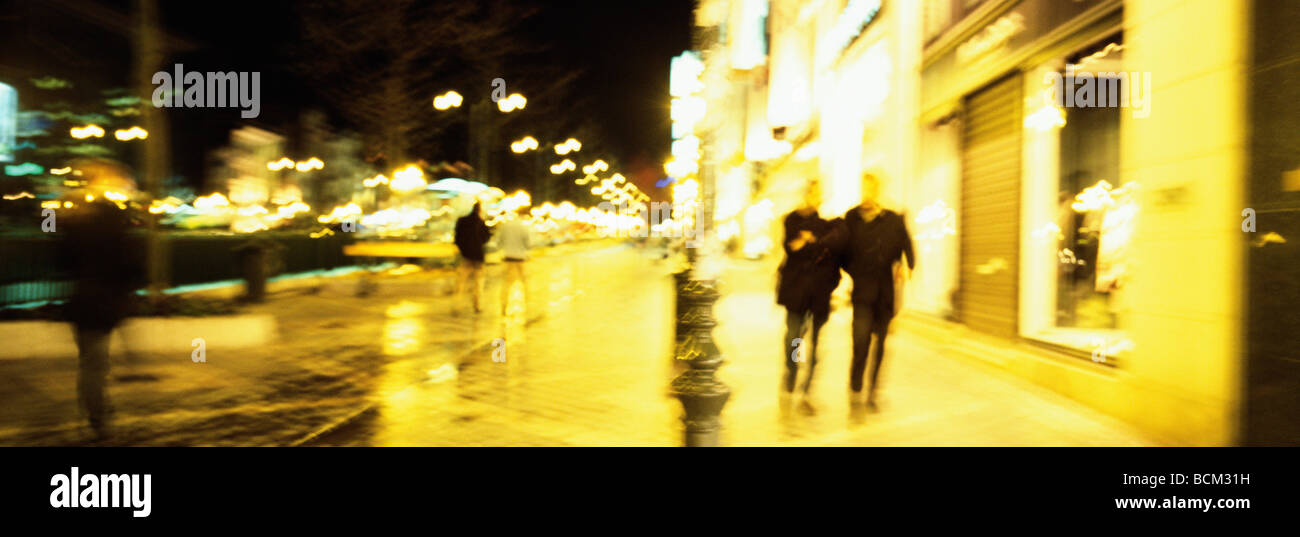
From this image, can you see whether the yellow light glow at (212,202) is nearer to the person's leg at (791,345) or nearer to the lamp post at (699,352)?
the person's leg at (791,345)

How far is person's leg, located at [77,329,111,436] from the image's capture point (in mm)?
5785

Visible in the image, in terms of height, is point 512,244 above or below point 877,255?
above

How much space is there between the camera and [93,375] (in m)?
5.84

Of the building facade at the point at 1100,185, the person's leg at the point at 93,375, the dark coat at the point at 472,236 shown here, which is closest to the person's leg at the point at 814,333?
the building facade at the point at 1100,185

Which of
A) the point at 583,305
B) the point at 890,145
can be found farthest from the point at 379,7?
the point at 890,145

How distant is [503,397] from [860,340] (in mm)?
3089

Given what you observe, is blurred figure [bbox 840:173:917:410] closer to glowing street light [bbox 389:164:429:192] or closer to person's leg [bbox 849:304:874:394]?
person's leg [bbox 849:304:874:394]

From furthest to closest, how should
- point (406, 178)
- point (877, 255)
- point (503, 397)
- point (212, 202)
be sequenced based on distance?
point (212, 202)
point (406, 178)
point (503, 397)
point (877, 255)

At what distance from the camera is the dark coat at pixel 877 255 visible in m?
6.93

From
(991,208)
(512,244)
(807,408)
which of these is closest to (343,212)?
(512,244)

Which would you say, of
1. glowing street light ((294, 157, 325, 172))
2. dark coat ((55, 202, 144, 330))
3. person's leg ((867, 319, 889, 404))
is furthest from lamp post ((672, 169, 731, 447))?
glowing street light ((294, 157, 325, 172))

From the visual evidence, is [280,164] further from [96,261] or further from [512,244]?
[96,261]
